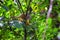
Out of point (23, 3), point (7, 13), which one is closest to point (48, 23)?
point (7, 13)

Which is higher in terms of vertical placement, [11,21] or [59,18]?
[59,18]

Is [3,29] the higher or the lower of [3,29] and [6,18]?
the lower

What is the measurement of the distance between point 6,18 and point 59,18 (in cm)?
109

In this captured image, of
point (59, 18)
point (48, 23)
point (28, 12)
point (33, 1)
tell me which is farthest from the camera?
point (33, 1)

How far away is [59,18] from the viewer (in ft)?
2.48

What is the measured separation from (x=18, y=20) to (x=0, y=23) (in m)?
0.15

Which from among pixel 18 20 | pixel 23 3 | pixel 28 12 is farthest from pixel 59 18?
pixel 23 3

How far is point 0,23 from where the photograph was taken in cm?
164

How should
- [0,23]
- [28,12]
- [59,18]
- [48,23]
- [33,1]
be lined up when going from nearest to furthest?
[59,18] < [48,23] < [0,23] < [28,12] < [33,1]

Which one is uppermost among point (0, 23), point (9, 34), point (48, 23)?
point (48, 23)

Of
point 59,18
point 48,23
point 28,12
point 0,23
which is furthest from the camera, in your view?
point 28,12

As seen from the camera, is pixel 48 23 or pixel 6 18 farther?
pixel 6 18

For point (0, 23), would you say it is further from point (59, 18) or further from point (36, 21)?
point (59, 18)

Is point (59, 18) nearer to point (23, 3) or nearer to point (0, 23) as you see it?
point (0, 23)
